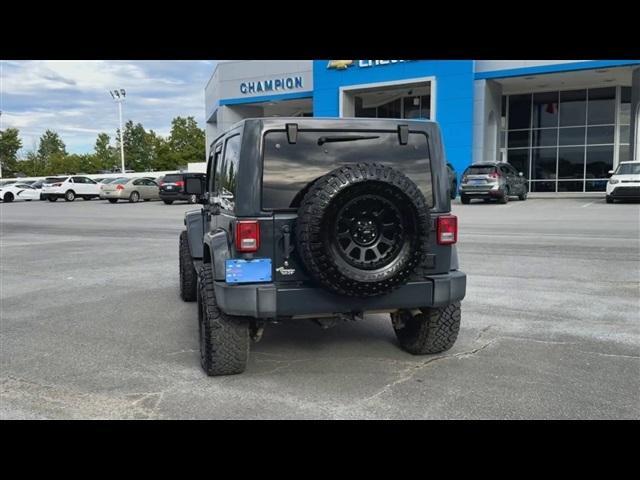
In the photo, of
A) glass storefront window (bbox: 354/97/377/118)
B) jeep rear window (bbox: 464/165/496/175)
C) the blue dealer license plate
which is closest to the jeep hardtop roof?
the blue dealer license plate

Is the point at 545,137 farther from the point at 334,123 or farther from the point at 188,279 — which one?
the point at 334,123

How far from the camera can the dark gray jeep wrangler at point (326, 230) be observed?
4.03 metres

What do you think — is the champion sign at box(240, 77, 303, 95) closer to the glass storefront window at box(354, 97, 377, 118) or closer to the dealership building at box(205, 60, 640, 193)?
the dealership building at box(205, 60, 640, 193)

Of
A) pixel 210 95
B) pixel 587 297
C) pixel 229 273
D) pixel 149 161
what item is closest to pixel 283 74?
pixel 210 95

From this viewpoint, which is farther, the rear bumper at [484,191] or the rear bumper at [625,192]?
the rear bumper at [484,191]

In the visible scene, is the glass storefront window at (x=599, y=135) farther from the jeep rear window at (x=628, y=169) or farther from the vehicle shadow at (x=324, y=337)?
the vehicle shadow at (x=324, y=337)

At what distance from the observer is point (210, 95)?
44.4 metres

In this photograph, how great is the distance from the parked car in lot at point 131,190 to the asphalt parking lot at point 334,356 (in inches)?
957

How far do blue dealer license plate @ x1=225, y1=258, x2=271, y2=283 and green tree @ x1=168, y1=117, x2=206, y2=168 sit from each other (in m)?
82.5

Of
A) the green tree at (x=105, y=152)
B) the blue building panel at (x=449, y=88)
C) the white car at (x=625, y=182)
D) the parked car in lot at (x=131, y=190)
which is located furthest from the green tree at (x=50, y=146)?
the white car at (x=625, y=182)

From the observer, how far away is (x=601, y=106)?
1220 inches

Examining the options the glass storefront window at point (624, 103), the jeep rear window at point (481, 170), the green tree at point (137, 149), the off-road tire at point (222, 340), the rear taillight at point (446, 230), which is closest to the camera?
the off-road tire at point (222, 340)

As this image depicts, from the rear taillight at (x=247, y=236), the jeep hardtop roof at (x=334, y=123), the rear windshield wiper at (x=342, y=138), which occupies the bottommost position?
the rear taillight at (x=247, y=236)
